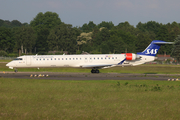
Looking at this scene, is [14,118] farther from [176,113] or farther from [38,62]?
[38,62]

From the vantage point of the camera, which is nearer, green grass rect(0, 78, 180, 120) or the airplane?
green grass rect(0, 78, 180, 120)

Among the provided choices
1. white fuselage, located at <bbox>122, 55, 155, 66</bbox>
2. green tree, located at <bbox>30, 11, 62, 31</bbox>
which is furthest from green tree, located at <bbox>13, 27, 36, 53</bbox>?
white fuselage, located at <bbox>122, 55, 155, 66</bbox>

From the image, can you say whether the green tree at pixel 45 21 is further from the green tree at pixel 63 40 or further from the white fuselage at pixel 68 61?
the white fuselage at pixel 68 61

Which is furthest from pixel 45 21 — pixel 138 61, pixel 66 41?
pixel 138 61

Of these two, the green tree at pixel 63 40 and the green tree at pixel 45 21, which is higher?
the green tree at pixel 45 21

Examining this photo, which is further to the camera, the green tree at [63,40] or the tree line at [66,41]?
the green tree at [63,40]

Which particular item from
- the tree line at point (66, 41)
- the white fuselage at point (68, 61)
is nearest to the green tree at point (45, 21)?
the tree line at point (66, 41)

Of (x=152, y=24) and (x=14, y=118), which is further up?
(x=152, y=24)

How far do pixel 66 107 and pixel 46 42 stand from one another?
109 meters

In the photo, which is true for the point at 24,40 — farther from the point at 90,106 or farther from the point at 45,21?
the point at 90,106

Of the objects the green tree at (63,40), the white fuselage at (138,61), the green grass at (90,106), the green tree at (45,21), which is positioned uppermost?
the green tree at (45,21)

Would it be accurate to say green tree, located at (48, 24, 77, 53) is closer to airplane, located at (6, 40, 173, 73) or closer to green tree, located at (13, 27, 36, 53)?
green tree, located at (13, 27, 36, 53)

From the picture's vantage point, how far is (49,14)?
14838cm

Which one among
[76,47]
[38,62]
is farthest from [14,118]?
[76,47]
